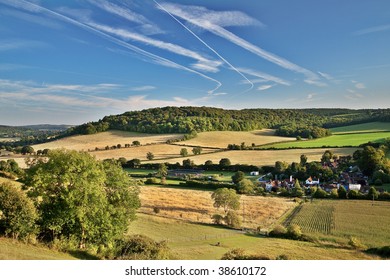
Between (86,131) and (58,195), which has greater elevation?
(86,131)

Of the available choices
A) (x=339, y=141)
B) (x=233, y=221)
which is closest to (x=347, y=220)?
(x=233, y=221)

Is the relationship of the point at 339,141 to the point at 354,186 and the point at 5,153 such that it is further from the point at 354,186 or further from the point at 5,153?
the point at 5,153

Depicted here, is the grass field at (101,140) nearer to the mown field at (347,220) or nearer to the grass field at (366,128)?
the mown field at (347,220)

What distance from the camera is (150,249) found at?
8.80 metres

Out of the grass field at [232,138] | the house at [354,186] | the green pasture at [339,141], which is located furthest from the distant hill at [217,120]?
the house at [354,186]

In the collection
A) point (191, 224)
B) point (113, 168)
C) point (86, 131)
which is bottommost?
point (191, 224)

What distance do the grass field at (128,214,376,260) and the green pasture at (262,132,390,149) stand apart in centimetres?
3144

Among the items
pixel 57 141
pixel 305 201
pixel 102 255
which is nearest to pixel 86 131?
pixel 57 141

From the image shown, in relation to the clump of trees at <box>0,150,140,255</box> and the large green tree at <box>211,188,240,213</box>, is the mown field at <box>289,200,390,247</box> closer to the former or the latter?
the large green tree at <box>211,188,240,213</box>

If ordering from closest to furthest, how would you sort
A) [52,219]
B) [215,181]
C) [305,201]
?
[52,219], [305,201], [215,181]

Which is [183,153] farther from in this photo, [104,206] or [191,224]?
[104,206]

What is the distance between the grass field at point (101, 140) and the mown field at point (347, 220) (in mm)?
14177

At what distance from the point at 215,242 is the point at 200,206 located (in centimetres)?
1006

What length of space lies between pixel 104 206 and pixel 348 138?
49.5 m
